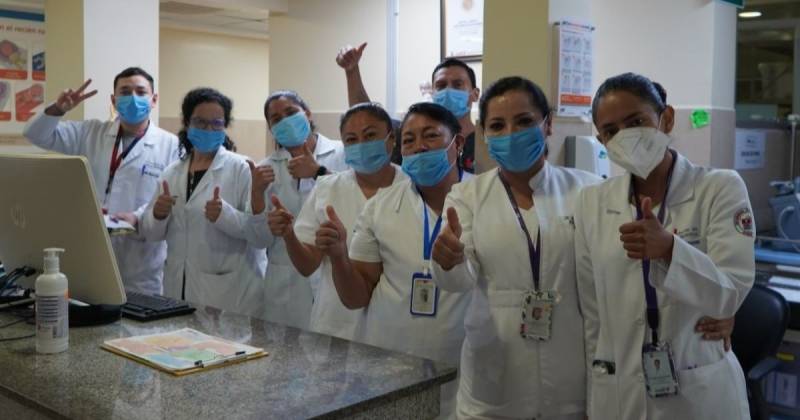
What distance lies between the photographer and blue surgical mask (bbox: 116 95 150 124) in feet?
11.0

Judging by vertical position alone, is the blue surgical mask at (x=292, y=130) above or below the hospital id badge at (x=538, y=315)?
above

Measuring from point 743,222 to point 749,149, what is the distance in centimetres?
298

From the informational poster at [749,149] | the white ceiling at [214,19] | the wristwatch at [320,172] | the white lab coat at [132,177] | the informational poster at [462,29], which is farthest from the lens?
the white ceiling at [214,19]

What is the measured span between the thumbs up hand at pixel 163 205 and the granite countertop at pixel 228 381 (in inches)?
46.0

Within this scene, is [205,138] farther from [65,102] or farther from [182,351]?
[182,351]

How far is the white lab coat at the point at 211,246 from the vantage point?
304cm

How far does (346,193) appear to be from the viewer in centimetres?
253

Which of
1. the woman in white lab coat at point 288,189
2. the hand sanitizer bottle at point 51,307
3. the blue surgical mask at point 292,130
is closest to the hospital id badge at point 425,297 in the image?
the hand sanitizer bottle at point 51,307

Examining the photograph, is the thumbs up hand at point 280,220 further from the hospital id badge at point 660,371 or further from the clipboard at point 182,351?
the hospital id badge at point 660,371

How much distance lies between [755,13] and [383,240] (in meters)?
3.84

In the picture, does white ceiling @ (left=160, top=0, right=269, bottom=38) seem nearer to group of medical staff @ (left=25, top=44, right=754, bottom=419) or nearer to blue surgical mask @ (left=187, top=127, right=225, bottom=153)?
blue surgical mask @ (left=187, top=127, right=225, bottom=153)

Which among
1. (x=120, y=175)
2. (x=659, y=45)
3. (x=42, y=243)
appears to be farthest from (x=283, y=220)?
(x=659, y=45)

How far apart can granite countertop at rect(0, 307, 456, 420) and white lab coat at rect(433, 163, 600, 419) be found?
32cm

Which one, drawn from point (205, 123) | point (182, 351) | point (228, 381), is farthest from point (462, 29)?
point (228, 381)
